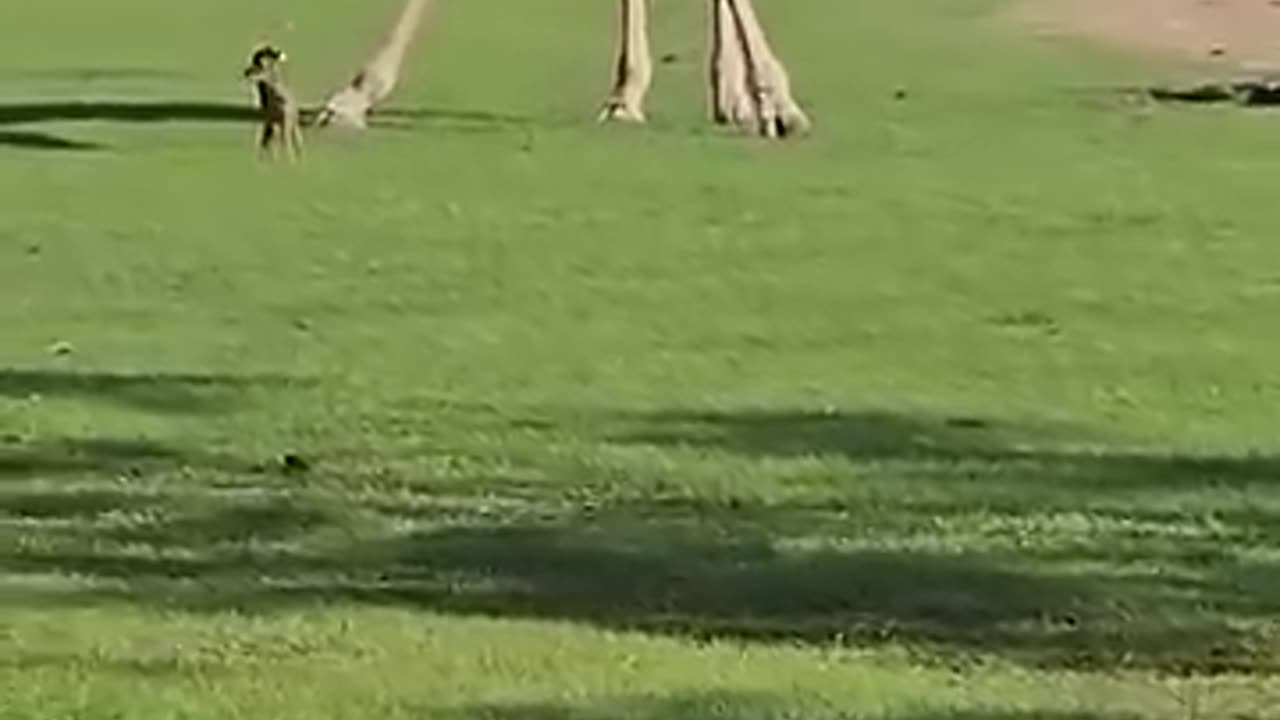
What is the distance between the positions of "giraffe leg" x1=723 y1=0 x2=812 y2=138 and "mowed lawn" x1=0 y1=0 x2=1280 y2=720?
1.31 feet

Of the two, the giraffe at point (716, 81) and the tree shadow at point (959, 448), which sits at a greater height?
the giraffe at point (716, 81)

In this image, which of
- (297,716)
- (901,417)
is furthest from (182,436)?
(297,716)

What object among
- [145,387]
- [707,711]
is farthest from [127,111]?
[707,711]

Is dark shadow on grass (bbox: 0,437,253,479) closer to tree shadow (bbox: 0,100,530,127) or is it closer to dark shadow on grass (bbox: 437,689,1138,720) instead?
→ dark shadow on grass (bbox: 437,689,1138,720)

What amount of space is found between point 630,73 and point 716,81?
627 millimetres

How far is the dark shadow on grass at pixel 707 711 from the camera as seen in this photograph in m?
7.32

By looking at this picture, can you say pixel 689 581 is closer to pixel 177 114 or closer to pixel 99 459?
pixel 99 459

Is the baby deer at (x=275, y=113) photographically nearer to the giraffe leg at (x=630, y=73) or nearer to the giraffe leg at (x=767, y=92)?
the giraffe leg at (x=630, y=73)

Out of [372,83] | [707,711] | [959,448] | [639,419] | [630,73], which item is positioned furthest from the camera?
[630,73]

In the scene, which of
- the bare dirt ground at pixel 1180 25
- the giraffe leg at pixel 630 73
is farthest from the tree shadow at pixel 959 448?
the bare dirt ground at pixel 1180 25

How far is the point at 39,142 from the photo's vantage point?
25188mm

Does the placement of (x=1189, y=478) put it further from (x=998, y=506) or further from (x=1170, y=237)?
(x=1170, y=237)

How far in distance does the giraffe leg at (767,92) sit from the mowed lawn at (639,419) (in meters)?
0.40

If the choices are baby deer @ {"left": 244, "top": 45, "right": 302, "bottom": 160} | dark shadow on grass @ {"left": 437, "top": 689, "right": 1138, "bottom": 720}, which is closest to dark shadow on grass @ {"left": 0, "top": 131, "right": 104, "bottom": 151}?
baby deer @ {"left": 244, "top": 45, "right": 302, "bottom": 160}
